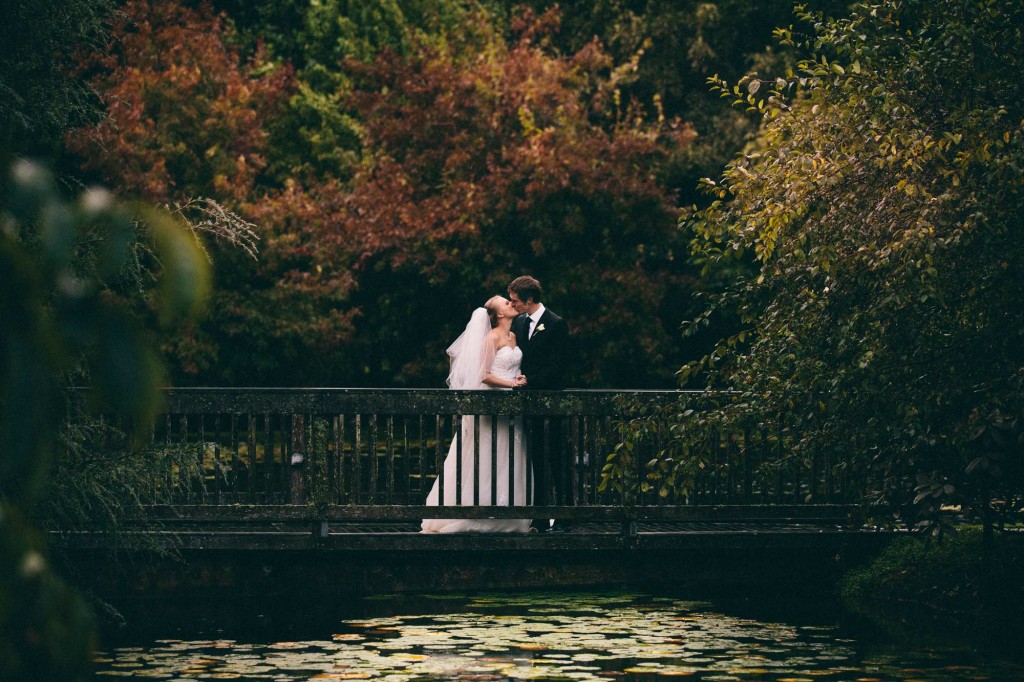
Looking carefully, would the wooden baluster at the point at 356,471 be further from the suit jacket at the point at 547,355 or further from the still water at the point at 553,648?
the suit jacket at the point at 547,355

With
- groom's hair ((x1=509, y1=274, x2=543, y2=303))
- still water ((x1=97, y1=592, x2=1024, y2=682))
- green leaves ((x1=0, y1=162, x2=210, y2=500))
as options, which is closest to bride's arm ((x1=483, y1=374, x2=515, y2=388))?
groom's hair ((x1=509, y1=274, x2=543, y2=303))

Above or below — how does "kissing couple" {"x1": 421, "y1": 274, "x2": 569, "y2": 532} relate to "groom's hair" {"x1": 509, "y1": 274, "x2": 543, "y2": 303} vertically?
below

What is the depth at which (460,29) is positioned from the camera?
34.5m

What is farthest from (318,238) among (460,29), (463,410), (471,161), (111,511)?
(111,511)

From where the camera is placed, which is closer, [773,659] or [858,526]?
[773,659]

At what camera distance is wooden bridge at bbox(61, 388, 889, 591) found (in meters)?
11.4

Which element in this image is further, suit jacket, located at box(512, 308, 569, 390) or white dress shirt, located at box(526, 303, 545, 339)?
white dress shirt, located at box(526, 303, 545, 339)

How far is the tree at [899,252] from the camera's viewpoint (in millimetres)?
9312

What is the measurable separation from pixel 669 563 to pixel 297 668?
409 centimetres

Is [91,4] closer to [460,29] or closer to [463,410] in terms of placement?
[463,410]

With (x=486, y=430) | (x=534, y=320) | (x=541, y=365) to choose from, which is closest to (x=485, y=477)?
(x=486, y=430)

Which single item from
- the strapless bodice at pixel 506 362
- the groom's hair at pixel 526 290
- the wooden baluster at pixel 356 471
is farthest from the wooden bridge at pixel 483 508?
the groom's hair at pixel 526 290

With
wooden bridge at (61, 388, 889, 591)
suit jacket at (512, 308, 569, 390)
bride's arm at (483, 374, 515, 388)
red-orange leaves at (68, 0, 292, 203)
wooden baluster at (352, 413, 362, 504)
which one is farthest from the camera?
red-orange leaves at (68, 0, 292, 203)

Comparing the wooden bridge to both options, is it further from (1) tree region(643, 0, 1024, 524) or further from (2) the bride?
(1) tree region(643, 0, 1024, 524)
